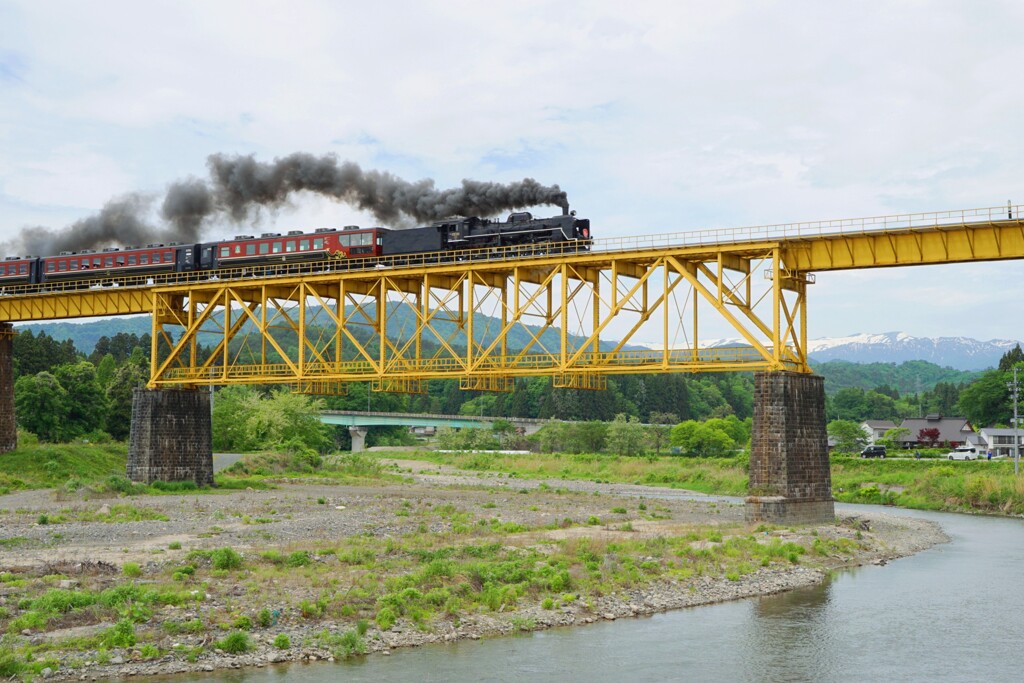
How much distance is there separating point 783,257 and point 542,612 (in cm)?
2631

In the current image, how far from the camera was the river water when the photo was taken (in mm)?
23484

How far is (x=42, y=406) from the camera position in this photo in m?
84.7

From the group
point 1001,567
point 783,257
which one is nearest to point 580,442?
point 783,257

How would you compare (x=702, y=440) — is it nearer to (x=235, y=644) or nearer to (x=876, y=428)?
(x=876, y=428)

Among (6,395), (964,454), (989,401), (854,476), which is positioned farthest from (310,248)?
(989,401)

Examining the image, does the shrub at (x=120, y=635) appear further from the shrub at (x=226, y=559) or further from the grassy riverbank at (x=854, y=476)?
the grassy riverbank at (x=854, y=476)

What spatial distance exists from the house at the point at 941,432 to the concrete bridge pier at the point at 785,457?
286 ft

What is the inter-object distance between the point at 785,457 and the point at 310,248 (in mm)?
30518

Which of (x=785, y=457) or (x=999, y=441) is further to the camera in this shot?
(x=999, y=441)

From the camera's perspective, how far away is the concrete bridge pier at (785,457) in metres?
45.3

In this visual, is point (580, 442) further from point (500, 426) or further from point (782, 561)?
point (782, 561)

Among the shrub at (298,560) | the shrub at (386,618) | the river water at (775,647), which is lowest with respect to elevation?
the river water at (775,647)

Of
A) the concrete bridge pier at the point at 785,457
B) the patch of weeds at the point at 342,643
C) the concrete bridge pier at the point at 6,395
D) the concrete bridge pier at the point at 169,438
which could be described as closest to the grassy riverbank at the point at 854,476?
the concrete bridge pier at the point at 785,457

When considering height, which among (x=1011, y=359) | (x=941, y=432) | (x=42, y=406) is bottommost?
(x=941, y=432)
